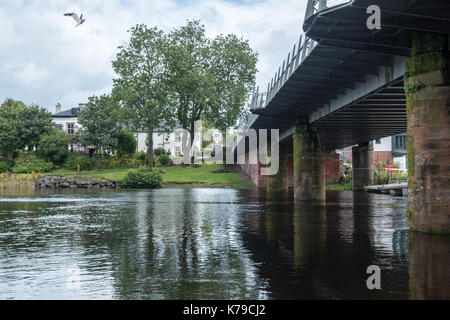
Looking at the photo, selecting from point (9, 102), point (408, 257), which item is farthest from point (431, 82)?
Result: point (9, 102)

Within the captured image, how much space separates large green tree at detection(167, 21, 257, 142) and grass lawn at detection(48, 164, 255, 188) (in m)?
5.99

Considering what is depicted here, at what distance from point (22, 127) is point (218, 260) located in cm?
8757

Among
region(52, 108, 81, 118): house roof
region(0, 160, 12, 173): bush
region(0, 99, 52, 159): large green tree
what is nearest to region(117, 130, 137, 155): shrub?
region(0, 99, 52, 159): large green tree

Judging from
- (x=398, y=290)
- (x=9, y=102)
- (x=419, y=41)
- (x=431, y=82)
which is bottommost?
(x=398, y=290)

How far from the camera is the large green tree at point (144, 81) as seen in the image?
2822 inches

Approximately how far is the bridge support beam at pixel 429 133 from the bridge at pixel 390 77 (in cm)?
3

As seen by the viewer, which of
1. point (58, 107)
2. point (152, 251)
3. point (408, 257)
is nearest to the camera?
point (408, 257)

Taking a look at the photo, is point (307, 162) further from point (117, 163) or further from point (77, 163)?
point (117, 163)

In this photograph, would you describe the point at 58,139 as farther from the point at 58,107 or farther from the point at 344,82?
the point at 344,82

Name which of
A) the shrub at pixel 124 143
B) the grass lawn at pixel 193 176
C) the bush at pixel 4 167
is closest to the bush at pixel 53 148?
the bush at pixel 4 167

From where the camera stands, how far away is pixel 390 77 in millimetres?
21484

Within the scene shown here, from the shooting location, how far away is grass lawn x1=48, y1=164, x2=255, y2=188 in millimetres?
69375

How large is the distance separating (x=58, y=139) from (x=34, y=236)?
75.2m
